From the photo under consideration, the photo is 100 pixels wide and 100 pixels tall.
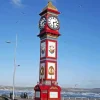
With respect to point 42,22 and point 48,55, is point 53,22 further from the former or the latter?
point 48,55

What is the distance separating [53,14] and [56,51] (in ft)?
19.5

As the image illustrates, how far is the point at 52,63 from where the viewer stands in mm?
38312

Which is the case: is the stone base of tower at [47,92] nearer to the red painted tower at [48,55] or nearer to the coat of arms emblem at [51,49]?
the red painted tower at [48,55]

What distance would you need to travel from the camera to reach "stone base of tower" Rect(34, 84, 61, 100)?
36734 millimetres

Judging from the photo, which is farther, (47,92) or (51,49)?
(51,49)

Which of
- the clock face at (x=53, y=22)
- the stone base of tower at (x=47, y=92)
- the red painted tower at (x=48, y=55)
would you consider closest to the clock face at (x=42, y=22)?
the red painted tower at (x=48, y=55)

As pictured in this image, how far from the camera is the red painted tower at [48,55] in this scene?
37.2 meters

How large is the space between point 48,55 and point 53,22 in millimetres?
5459

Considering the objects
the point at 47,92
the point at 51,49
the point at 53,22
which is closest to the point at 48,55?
the point at 51,49

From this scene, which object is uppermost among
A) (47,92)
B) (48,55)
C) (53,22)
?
(53,22)

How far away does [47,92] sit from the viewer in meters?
36.9

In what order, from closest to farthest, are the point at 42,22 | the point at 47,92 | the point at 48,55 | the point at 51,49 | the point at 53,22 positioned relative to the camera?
1. the point at 47,92
2. the point at 48,55
3. the point at 51,49
4. the point at 53,22
5. the point at 42,22

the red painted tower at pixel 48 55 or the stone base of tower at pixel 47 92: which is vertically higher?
the red painted tower at pixel 48 55

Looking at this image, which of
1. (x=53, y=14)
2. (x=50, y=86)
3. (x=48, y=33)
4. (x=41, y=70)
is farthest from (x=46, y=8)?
(x=50, y=86)
